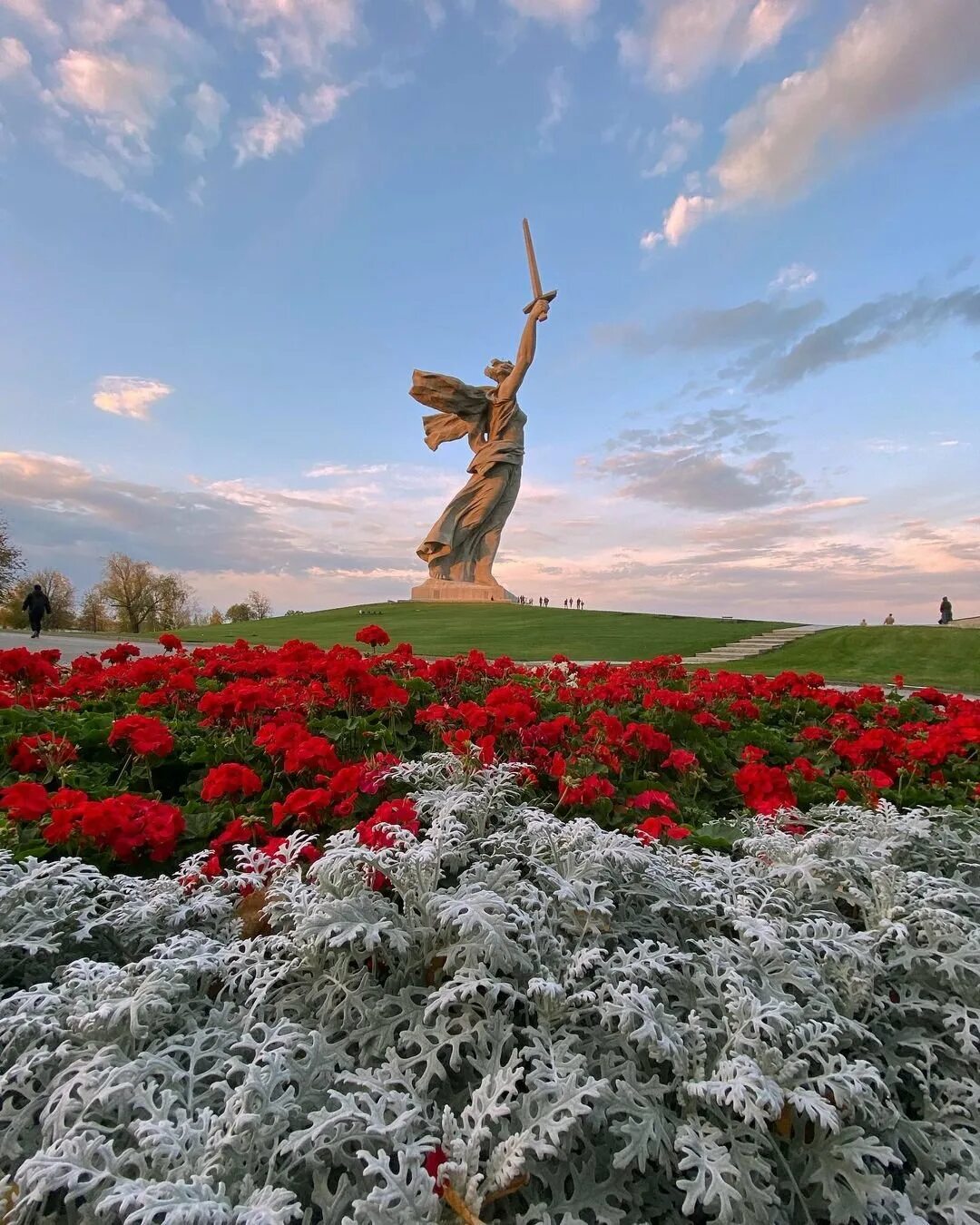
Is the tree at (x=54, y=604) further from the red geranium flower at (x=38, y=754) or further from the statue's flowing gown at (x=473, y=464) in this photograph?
the red geranium flower at (x=38, y=754)

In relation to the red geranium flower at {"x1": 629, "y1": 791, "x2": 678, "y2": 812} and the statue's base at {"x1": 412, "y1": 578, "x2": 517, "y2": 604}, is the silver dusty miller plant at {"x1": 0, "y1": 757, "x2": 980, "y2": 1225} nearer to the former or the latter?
the red geranium flower at {"x1": 629, "y1": 791, "x2": 678, "y2": 812}

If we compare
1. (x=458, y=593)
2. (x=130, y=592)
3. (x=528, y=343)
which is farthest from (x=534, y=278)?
(x=130, y=592)

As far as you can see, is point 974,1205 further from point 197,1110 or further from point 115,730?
point 115,730

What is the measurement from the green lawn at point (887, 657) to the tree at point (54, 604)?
120 ft

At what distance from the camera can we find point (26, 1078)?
130cm

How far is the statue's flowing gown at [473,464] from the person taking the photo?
35.4m

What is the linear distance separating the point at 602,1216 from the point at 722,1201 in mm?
204

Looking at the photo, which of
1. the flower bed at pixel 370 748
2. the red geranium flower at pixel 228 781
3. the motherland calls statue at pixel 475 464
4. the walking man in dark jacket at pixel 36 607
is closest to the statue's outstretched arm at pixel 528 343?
the motherland calls statue at pixel 475 464

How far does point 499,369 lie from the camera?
3588cm

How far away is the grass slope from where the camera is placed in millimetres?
17734

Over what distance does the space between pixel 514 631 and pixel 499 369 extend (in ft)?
62.6

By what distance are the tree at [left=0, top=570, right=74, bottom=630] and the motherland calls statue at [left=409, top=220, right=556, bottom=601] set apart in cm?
2030

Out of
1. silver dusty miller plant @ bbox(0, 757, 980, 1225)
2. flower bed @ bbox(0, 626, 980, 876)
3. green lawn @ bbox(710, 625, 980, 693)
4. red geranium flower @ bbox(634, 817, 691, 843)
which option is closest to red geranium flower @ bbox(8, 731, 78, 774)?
flower bed @ bbox(0, 626, 980, 876)

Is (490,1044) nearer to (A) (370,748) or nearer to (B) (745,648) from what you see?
(A) (370,748)
